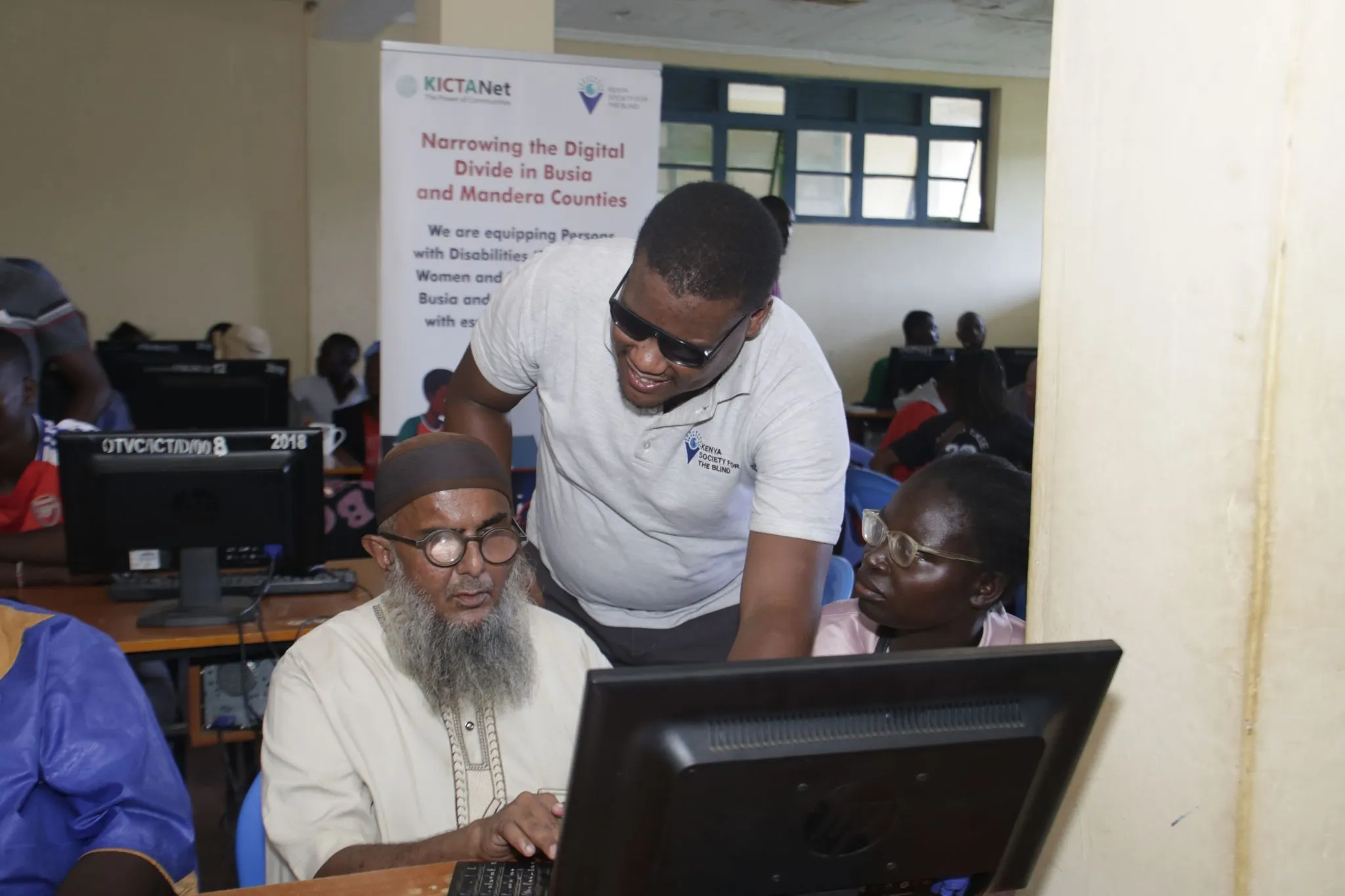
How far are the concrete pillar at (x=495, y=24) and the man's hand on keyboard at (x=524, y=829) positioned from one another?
3.42m

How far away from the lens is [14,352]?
3.37 meters

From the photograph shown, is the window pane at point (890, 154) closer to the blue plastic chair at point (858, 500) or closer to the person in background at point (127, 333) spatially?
the person in background at point (127, 333)

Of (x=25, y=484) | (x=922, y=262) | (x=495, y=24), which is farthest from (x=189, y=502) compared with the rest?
(x=922, y=262)

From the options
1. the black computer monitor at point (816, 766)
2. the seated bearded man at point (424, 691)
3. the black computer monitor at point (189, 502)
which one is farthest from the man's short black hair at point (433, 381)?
the black computer monitor at point (816, 766)

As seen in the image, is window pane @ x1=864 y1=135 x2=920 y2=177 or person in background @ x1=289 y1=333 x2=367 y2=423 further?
window pane @ x1=864 y1=135 x2=920 y2=177

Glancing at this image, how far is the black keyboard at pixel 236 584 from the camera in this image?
3363mm

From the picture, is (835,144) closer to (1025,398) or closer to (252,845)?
(1025,398)

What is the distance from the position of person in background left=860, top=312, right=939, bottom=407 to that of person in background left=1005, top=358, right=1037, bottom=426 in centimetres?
A: 104

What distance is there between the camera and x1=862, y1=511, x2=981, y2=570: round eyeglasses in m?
2.21

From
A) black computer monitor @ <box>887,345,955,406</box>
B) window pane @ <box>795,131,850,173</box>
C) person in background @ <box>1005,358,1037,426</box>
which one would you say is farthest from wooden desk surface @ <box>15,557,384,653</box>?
window pane @ <box>795,131,850,173</box>

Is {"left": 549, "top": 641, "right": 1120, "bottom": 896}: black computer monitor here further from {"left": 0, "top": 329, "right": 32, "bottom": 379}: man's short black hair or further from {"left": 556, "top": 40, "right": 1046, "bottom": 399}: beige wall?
{"left": 556, "top": 40, "right": 1046, "bottom": 399}: beige wall

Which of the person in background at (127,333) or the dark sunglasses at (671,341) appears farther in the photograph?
the person in background at (127,333)

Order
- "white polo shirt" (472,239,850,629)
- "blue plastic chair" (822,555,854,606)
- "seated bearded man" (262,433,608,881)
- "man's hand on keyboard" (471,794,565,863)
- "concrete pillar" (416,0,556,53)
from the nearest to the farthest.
A: "man's hand on keyboard" (471,794,565,863)
"seated bearded man" (262,433,608,881)
"white polo shirt" (472,239,850,629)
"blue plastic chair" (822,555,854,606)
"concrete pillar" (416,0,556,53)

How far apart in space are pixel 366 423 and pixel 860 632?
3.96m
